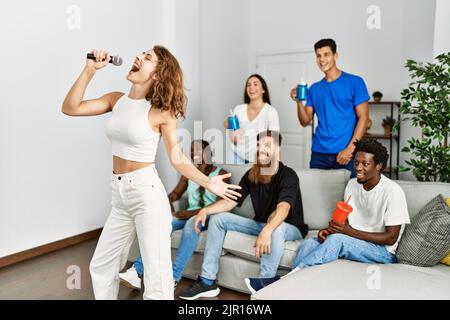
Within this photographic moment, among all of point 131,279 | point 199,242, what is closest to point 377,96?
point 199,242

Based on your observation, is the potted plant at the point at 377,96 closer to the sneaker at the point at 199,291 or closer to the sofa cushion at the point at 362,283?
the sofa cushion at the point at 362,283

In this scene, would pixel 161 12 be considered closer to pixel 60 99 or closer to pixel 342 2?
pixel 60 99

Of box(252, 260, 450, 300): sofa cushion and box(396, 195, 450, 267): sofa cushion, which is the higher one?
box(396, 195, 450, 267): sofa cushion

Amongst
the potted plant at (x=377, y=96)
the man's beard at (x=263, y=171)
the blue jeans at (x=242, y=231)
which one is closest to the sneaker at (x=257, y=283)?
the blue jeans at (x=242, y=231)

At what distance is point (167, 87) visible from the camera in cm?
204

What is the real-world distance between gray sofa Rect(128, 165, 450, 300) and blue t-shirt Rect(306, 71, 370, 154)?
0.37 meters

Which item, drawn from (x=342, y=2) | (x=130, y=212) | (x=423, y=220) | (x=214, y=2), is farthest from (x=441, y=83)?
(x=214, y=2)

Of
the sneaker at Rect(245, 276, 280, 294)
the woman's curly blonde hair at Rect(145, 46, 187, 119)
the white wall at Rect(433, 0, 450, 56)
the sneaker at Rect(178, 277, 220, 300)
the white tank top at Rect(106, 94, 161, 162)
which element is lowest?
the sneaker at Rect(178, 277, 220, 300)

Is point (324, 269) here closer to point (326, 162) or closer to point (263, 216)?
point (263, 216)

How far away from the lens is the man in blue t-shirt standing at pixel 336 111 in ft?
11.0

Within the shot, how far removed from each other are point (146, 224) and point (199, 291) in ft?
3.00

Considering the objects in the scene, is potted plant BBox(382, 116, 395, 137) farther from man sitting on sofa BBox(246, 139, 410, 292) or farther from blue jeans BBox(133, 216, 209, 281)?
blue jeans BBox(133, 216, 209, 281)

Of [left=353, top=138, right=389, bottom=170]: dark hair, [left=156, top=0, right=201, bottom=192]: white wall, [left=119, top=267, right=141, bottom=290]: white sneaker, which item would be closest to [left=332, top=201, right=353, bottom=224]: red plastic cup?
[left=353, top=138, right=389, bottom=170]: dark hair

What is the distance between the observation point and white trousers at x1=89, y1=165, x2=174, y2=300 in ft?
6.73
